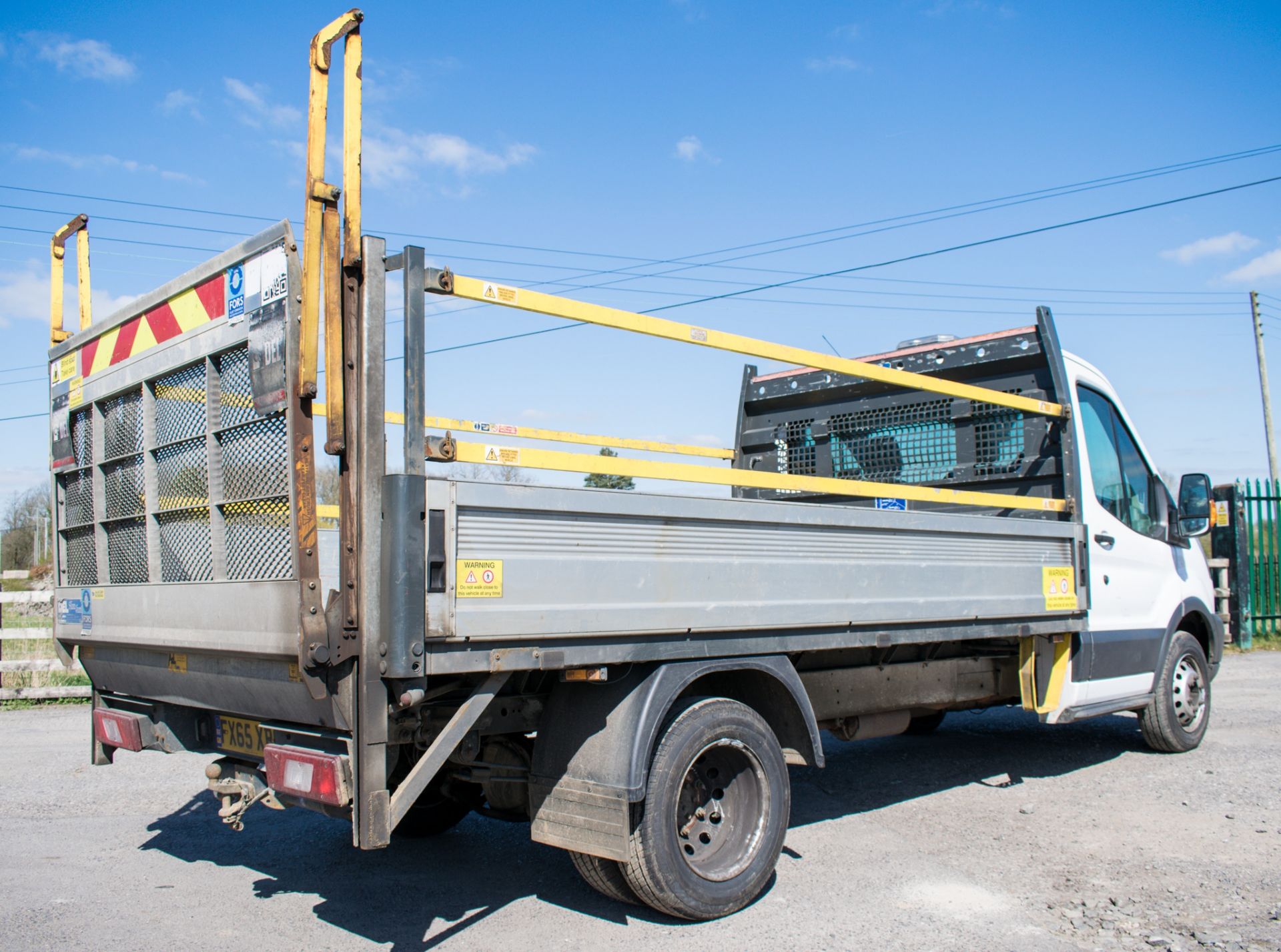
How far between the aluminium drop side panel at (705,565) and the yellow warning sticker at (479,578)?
14mm

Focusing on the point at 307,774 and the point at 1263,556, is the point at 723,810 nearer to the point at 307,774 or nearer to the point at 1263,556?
the point at 307,774

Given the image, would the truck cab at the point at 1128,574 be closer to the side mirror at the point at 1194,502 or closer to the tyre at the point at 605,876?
the side mirror at the point at 1194,502

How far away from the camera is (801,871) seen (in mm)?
4730

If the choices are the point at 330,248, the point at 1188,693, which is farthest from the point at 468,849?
the point at 1188,693

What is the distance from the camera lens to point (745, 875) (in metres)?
4.17

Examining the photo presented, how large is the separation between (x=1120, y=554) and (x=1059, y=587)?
3.00 feet

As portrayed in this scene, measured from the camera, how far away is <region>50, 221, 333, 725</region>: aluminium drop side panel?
11.8 ft

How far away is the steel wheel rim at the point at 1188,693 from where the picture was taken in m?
7.17

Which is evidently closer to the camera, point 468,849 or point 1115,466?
point 468,849

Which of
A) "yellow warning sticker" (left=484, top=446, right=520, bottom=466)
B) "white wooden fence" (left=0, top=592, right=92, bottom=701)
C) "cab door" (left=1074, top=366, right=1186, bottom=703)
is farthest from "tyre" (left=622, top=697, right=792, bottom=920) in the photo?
"white wooden fence" (left=0, top=592, right=92, bottom=701)

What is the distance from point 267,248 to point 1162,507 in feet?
20.0

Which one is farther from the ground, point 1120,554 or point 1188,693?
point 1120,554

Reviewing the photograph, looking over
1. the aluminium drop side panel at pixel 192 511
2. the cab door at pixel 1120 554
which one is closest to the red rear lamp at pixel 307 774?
the aluminium drop side panel at pixel 192 511

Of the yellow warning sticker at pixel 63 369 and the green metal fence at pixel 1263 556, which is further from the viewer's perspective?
the green metal fence at pixel 1263 556
